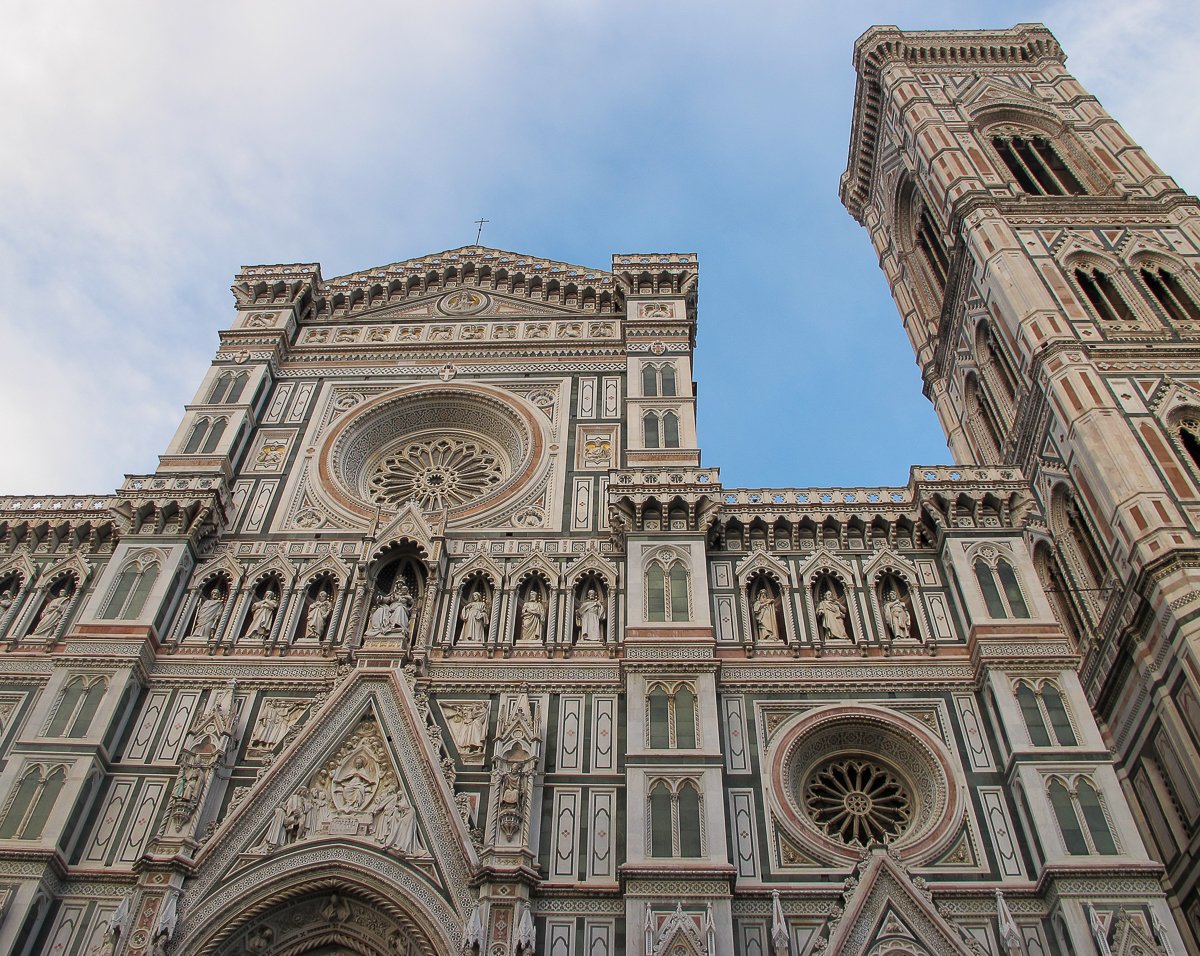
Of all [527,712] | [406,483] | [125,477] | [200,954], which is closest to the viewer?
[200,954]

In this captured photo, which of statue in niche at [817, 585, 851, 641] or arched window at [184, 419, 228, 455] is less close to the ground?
arched window at [184, 419, 228, 455]

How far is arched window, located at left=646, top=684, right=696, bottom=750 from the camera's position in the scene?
47.7 feet

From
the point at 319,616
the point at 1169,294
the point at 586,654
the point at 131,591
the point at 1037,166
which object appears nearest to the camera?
the point at 586,654

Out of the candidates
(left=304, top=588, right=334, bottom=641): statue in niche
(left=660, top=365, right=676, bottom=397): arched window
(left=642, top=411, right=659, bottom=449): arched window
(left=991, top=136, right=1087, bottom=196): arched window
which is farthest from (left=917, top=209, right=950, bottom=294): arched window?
(left=304, top=588, right=334, bottom=641): statue in niche

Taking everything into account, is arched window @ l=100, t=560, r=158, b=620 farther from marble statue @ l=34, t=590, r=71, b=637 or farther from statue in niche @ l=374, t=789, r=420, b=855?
statue in niche @ l=374, t=789, r=420, b=855

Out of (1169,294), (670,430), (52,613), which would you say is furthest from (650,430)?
(1169,294)

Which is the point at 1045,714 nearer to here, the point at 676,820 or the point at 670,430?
the point at 676,820

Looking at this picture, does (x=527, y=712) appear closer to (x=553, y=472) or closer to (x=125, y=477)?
(x=553, y=472)

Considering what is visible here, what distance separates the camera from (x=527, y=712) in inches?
595

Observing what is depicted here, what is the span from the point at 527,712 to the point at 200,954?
4773mm

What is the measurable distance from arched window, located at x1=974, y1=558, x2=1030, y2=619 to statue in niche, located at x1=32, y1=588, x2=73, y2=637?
13.6 metres

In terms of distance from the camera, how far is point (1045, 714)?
48.5 ft

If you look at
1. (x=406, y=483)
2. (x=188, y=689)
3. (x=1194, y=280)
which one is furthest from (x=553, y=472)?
(x=1194, y=280)

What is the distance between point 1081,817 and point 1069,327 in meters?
12.0
